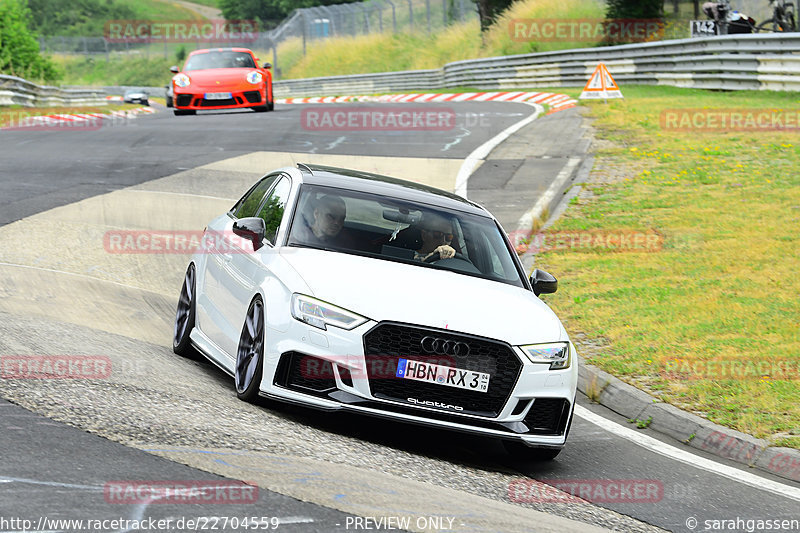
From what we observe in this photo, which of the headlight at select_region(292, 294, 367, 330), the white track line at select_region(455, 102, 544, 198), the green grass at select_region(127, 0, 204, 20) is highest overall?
the green grass at select_region(127, 0, 204, 20)

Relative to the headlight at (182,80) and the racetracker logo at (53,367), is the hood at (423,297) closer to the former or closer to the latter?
the racetracker logo at (53,367)

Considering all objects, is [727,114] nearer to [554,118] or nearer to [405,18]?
[554,118]

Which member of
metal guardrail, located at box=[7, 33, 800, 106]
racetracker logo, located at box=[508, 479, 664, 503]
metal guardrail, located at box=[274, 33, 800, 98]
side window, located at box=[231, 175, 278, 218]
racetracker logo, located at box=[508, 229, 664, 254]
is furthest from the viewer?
metal guardrail, located at box=[7, 33, 800, 106]

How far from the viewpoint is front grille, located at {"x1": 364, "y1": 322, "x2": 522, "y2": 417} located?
6367mm

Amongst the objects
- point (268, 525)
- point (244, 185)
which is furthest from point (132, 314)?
point (244, 185)

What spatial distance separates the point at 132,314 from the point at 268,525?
18.4ft

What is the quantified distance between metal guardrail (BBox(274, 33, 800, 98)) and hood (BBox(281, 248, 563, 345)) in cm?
A: 2195

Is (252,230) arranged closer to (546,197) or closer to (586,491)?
(586,491)

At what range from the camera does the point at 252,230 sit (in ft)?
25.2

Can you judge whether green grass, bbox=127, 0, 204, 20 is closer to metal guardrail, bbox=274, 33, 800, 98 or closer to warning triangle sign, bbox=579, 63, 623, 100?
metal guardrail, bbox=274, 33, 800, 98

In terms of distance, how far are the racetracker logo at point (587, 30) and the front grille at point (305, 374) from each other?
1393 inches

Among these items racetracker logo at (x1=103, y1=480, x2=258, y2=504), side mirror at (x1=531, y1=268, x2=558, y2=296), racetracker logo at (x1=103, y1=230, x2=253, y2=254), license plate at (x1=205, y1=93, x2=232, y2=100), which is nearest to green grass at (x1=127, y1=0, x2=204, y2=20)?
license plate at (x1=205, y1=93, x2=232, y2=100)

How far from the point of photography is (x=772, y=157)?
63.9 ft

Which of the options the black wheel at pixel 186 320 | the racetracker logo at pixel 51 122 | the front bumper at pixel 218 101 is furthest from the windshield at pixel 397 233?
the front bumper at pixel 218 101
